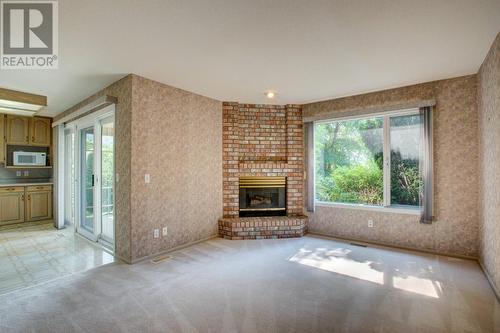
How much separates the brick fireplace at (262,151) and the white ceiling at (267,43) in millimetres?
1045

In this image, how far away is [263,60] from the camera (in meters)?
2.80

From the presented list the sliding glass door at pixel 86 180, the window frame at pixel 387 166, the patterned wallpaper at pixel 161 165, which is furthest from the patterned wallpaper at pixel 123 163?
the window frame at pixel 387 166

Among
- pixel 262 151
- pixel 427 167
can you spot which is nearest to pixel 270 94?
pixel 262 151

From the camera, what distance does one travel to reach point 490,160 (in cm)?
267

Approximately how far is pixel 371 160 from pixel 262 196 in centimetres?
204

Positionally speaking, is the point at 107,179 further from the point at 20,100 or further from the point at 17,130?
the point at 17,130

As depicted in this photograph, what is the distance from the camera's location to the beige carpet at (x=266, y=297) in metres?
1.93

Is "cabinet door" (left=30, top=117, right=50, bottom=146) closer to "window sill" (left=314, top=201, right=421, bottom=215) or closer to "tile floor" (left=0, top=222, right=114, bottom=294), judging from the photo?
"tile floor" (left=0, top=222, right=114, bottom=294)

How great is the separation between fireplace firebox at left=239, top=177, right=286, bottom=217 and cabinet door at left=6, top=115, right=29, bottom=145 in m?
4.90

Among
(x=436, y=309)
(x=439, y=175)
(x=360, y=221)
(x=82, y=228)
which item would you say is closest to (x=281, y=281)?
(x=436, y=309)

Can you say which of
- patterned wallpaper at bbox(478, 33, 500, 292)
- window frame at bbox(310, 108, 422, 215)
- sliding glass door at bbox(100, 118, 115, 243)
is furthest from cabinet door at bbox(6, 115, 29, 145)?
patterned wallpaper at bbox(478, 33, 500, 292)

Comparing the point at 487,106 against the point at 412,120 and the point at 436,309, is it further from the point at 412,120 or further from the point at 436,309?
the point at 436,309

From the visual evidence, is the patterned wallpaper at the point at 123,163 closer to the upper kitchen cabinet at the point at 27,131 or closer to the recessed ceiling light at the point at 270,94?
the recessed ceiling light at the point at 270,94

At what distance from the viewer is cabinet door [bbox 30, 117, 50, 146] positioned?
554cm
